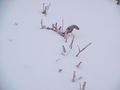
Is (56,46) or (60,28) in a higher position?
(60,28)

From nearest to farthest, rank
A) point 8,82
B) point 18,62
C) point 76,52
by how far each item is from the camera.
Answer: point 8,82
point 18,62
point 76,52

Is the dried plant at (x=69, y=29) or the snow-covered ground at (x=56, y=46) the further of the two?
the dried plant at (x=69, y=29)

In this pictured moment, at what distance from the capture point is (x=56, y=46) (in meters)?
1.70

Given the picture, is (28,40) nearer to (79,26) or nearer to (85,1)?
(79,26)

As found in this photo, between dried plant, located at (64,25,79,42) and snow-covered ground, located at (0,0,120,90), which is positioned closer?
snow-covered ground, located at (0,0,120,90)

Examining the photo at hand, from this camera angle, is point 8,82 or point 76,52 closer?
point 8,82

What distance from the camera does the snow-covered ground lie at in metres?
1.46

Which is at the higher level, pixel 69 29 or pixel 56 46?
pixel 69 29

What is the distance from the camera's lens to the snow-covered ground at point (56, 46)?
4.81ft

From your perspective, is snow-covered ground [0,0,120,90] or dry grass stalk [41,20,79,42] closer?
snow-covered ground [0,0,120,90]

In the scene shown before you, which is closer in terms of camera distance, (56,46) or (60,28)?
(56,46)

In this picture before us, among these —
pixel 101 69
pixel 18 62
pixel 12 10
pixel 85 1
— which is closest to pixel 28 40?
pixel 18 62

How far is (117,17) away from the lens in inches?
77.3

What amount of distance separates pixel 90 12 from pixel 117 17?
20 cm
